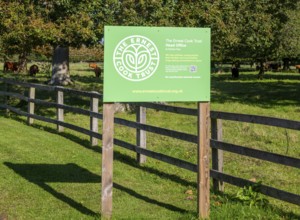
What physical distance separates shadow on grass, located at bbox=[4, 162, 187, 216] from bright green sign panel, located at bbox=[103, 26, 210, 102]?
173 centimetres

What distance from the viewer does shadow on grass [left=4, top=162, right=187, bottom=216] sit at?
752 centimetres

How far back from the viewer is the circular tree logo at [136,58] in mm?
6297

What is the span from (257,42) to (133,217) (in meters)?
27.6

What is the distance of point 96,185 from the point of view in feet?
27.8

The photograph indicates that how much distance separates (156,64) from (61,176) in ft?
11.6

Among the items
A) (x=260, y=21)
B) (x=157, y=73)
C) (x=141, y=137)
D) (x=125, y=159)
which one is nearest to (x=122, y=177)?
(x=141, y=137)

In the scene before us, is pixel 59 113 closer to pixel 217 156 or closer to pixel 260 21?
pixel 217 156

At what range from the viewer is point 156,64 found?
6.44 m

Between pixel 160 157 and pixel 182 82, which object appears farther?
pixel 160 157

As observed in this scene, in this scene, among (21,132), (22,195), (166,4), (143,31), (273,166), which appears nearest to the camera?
(143,31)

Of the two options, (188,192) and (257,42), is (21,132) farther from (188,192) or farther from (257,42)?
(257,42)

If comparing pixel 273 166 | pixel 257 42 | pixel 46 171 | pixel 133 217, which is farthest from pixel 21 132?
pixel 257 42

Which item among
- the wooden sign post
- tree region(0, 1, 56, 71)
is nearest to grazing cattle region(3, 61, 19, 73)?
tree region(0, 1, 56, 71)

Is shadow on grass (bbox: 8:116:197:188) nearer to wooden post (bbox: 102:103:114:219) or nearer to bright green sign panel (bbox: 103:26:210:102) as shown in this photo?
wooden post (bbox: 102:103:114:219)
